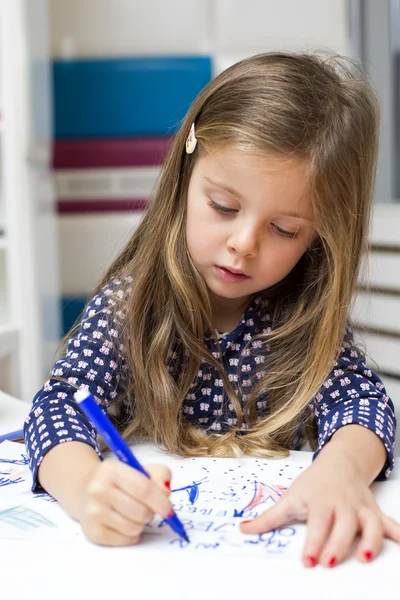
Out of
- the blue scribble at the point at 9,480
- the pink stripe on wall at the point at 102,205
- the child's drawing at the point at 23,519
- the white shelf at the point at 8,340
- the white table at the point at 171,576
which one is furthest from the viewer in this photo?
the pink stripe on wall at the point at 102,205

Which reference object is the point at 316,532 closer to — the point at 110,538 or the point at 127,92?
the point at 110,538

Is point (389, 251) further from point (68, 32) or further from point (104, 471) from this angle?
point (104, 471)

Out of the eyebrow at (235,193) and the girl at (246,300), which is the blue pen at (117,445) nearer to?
the girl at (246,300)

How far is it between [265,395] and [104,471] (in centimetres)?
35

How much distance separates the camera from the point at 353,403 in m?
0.77

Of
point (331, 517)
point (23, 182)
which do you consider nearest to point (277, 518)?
point (331, 517)

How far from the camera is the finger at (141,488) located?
52cm

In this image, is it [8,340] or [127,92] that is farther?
[127,92]

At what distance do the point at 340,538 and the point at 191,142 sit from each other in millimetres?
448

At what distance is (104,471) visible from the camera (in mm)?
537

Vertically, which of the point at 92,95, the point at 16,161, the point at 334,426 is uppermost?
the point at 92,95

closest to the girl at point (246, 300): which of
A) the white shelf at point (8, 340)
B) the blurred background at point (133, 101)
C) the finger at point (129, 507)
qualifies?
the finger at point (129, 507)

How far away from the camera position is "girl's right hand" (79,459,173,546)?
519 millimetres

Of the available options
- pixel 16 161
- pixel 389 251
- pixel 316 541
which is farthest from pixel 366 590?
pixel 389 251
